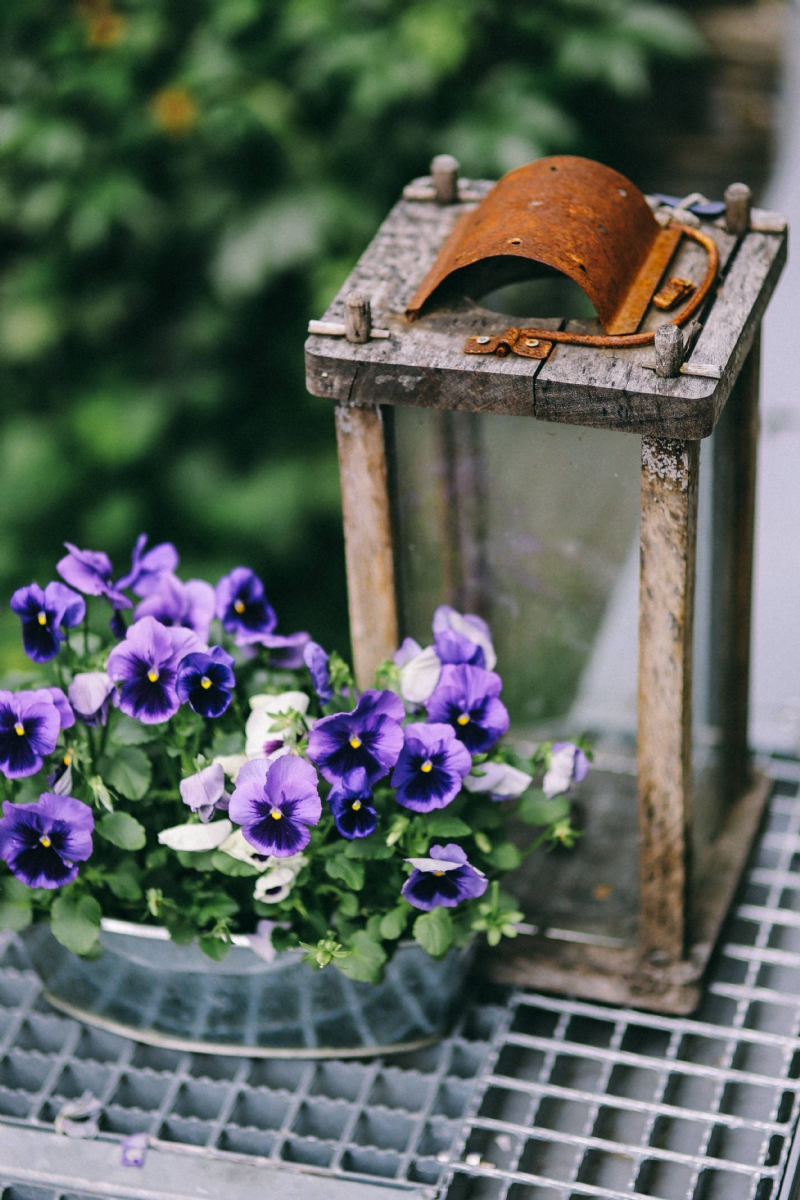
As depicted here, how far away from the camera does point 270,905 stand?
5.05 ft

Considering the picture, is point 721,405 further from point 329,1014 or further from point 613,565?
point 329,1014

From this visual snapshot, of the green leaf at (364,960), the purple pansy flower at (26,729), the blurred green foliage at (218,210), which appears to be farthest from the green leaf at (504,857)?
the blurred green foliage at (218,210)

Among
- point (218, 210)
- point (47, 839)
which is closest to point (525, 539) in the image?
point (47, 839)

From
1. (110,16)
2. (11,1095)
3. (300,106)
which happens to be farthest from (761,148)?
(11,1095)

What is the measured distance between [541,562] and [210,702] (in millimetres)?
491

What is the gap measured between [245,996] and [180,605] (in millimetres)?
426

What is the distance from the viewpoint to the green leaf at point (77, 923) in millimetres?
1522

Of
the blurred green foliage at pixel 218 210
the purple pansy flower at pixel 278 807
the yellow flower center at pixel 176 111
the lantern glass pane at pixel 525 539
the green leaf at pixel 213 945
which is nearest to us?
the purple pansy flower at pixel 278 807

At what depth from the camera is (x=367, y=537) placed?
1.63 meters

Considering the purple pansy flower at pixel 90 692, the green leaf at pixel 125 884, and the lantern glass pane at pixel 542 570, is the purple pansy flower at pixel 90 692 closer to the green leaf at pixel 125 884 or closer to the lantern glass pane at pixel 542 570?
the green leaf at pixel 125 884

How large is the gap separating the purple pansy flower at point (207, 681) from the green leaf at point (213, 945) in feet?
0.73

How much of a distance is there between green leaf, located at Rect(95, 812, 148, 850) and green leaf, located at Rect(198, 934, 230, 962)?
0.37 feet

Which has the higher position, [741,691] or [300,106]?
[300,106]

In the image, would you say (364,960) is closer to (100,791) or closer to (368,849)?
(368,849)
